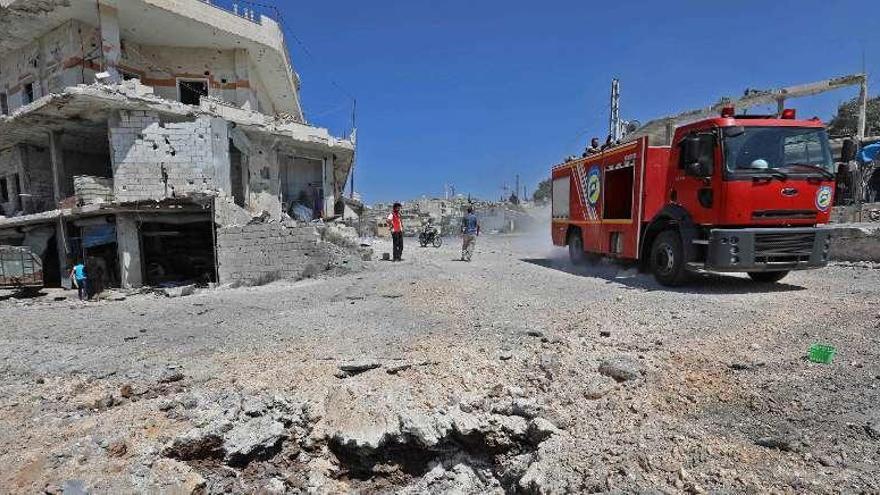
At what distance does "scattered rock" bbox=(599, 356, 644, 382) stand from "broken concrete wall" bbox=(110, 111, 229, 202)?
1377 centimetres

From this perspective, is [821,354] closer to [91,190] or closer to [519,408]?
[519,408]

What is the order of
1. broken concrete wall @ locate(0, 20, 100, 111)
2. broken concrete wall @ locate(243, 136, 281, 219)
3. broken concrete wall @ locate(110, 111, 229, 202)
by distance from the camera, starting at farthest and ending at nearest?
1. broken concrete wall @ locate(243, 136, 281, 219)
2. broken concrete wall @ locate(0, 20, 100, 111)
3. broken concrete wall @ locate(110, 111, 229, 202)

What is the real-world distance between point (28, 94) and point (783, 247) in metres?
24.0

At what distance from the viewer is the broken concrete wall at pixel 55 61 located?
14797 millimetres

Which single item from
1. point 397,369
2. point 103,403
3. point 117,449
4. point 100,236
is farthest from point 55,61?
point 397,369

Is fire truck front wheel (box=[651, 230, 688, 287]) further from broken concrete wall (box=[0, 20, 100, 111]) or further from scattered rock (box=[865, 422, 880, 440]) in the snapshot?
broken concrete wall (box=[0, 20, 100, 111])

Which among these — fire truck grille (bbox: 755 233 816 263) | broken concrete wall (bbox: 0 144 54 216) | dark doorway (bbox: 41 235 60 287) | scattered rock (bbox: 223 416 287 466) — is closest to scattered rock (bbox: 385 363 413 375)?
scattered rock (bbox: 223 416 287 466)

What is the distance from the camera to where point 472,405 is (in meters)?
3.25

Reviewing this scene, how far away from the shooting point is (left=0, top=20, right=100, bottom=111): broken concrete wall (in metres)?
14.8

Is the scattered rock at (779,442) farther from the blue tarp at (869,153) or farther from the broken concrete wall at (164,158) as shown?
the blue tarp at (869,153)

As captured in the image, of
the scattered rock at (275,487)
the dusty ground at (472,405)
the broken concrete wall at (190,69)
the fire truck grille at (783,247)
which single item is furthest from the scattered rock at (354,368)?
the broken concrete wall at (190,69)

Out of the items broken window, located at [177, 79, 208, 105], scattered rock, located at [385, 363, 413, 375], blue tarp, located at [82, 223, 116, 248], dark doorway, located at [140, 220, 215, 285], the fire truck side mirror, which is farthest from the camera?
broken window, located at [177, 79, 208, 105]

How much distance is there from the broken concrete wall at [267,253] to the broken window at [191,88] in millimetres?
9322

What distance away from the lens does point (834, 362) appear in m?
3.42
